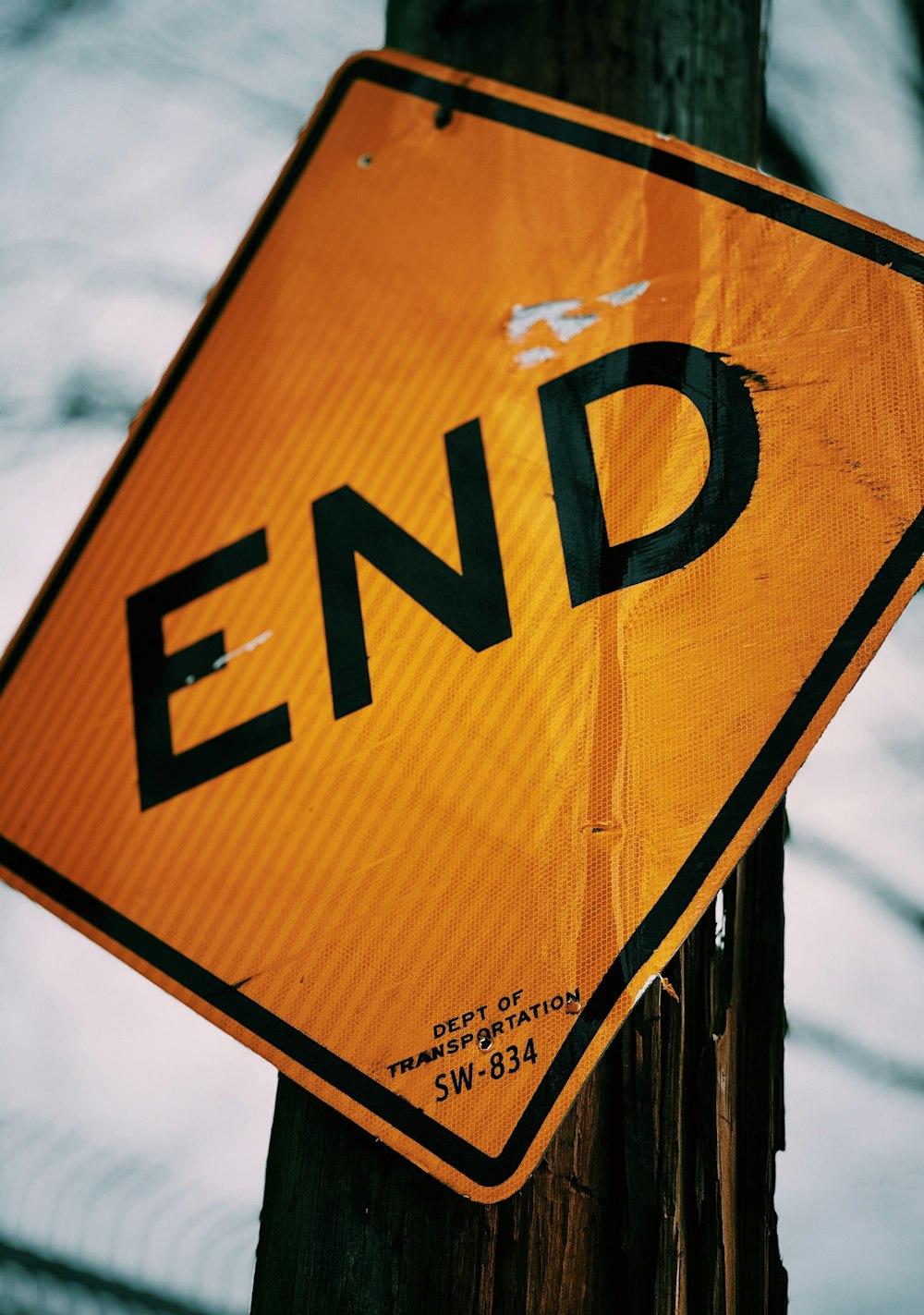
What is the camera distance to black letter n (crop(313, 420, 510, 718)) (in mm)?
734

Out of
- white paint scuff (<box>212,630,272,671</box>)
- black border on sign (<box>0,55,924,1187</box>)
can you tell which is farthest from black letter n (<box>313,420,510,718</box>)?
black border on sign (<box>0,55,924,1187</box>)

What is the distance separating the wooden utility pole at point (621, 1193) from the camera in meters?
0.61

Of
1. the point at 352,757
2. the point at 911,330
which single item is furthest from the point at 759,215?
the point at 352,757

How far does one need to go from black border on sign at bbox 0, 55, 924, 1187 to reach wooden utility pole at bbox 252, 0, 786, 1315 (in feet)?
0.16

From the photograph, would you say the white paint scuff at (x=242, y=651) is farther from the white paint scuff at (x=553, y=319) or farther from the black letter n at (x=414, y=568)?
the white paint scuff at (x=553, y=319)

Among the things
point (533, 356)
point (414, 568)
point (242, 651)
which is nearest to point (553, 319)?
point (533, 356)

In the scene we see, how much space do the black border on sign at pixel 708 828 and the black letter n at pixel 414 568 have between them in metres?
0.24

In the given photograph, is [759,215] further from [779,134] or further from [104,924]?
[779,134]

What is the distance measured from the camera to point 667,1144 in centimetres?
64

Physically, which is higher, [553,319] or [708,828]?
[553,319]

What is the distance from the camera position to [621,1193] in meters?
0.62

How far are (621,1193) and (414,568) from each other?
51 cm

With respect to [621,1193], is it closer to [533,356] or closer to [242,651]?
[242,651]

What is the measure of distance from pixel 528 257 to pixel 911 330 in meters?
0.35
